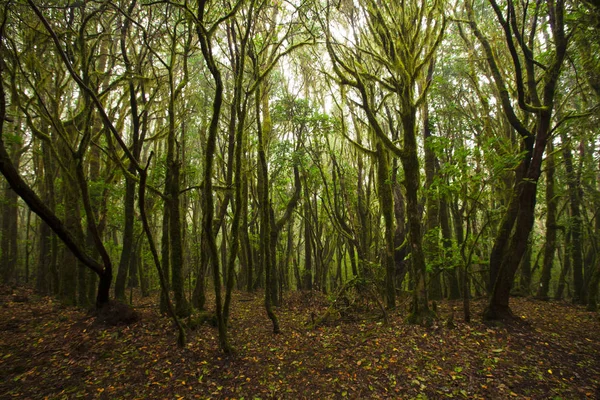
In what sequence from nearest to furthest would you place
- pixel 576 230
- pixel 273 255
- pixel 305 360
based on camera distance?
pixel 305 360
pixel 576 230
pixel 273 255

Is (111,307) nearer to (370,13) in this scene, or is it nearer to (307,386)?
(307,386)

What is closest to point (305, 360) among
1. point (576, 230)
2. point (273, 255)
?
point (273, 255)

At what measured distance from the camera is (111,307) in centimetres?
759

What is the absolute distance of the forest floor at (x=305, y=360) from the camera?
5230 millimetres

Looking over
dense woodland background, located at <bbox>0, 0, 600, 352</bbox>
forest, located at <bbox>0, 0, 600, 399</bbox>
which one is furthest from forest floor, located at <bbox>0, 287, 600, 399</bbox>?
dense woodland background, located at <bbox>0, 0, 600, 352</bbox>

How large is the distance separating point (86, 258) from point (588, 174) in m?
14.0

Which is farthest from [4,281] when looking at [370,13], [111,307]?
[370,13]

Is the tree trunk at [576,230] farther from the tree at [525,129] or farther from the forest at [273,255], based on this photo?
the tree at [525,129]

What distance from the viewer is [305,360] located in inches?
262

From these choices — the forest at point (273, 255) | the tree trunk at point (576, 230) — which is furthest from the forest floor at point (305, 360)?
the tree trunk at point (576, 230)

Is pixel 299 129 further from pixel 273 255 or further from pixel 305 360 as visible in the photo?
pixel 305 360

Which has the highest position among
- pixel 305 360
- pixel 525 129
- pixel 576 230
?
pixel 525 129

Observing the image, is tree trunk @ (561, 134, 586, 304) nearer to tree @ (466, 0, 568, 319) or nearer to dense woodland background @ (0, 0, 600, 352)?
dense woodland background @ (0, 0, 600, 352)

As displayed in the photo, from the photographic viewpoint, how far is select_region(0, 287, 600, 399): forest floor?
5.23 metres
